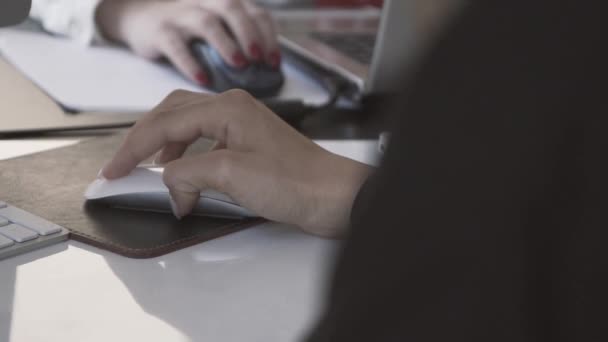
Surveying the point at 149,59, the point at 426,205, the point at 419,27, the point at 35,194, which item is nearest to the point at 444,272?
the point at 426,205

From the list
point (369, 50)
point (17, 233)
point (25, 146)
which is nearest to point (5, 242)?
point (17, 233)

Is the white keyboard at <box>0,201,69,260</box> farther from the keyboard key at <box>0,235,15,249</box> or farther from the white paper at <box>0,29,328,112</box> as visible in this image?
the white paper at <box>0,29,328,112</box>

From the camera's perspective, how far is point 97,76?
1199 mm

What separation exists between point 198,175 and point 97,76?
52 centimetres

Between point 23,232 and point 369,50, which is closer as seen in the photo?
point 23,232

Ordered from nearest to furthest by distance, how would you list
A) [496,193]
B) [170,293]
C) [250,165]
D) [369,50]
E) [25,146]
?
[496,193], [170,293], [250,165], [25,146], [369,50]

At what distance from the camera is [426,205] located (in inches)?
11.1

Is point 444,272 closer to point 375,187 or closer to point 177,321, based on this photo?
point 375,187

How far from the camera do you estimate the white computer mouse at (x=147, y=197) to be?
765mm

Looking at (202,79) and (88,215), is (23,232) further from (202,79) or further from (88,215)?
(202,79)

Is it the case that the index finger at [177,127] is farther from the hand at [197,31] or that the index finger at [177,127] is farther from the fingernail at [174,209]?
the hand at [197,31]

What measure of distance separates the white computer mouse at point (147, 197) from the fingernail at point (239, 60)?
1.33 feet

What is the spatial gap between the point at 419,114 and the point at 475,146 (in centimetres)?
2

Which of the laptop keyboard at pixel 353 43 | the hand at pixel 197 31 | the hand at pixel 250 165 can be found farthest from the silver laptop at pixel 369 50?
the hand at pixel 250 165
